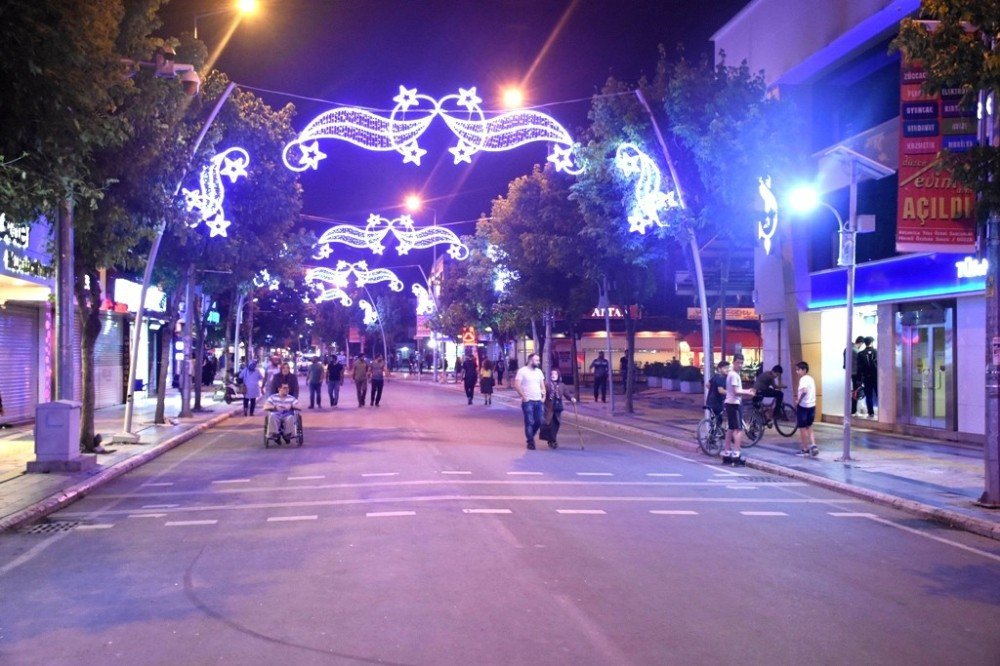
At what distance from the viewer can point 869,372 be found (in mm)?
23406

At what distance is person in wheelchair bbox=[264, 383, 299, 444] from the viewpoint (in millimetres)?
18891

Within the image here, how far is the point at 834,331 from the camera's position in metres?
24.9

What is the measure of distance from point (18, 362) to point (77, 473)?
1203 centimetres

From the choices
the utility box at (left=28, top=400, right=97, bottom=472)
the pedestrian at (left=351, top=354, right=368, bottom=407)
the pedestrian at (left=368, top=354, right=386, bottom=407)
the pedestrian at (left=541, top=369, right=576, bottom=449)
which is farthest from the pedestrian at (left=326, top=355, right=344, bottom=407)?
the utility box at (left=28, top=400, right=97, bottom=472)

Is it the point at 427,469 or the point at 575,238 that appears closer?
the point at 427,469

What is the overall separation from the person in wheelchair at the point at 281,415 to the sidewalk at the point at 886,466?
27.0ft

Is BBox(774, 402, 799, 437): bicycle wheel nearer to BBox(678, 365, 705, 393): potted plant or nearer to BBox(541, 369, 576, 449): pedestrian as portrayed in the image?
BBox(541, 369, 576, 449): pedestrian

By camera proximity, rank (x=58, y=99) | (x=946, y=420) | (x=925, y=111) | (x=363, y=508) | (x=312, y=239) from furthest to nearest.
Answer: (x=312, y=239)
(x=946, y=420)
(x=925, y=111)
(x=363, y=508)
(x=58, y=99)

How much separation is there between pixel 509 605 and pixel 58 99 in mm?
6991

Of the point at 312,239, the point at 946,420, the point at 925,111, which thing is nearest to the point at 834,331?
the point at 946,420

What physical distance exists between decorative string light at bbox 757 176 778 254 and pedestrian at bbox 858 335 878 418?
3696 millimetres

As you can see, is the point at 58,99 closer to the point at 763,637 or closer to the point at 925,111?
the point at 763,637

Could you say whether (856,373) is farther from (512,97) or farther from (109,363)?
(109,363)

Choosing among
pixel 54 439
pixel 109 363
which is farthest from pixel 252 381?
pixel 54 439
